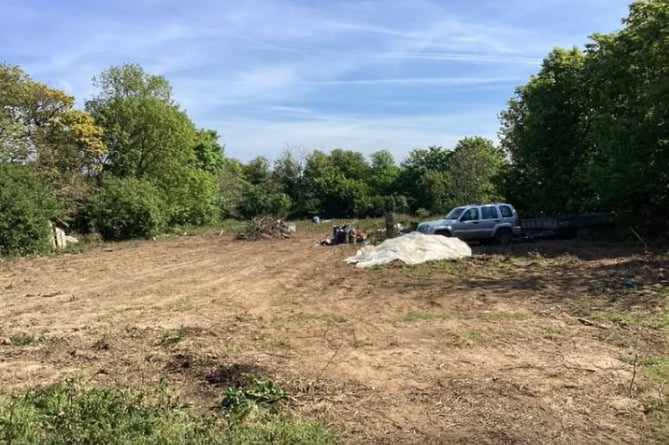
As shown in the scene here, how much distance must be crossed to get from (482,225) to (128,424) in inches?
751

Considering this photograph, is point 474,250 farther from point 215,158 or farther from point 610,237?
point 215,158

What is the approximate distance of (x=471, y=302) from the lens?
1093 centimetres

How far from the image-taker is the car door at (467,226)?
72.2 ft

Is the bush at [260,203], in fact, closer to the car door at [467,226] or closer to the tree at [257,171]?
the tree at [257,171]

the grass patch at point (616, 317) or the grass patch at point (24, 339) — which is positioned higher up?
the grass patch at point (24, 339)

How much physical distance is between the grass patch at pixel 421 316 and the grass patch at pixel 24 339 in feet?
18.4

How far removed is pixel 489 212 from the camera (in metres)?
22.4

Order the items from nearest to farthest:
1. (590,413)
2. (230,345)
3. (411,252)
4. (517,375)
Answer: (590,413) < (517,375) < (230,345) < (411,252)

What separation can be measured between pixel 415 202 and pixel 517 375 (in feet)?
176

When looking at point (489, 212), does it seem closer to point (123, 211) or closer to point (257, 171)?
point (123, 211)

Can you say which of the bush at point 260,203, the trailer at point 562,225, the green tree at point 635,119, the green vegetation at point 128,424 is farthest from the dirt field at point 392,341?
the bush at point 260,203

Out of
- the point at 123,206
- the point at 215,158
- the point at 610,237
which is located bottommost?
the point at 610,237

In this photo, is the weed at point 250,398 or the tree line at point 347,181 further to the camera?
the tree line at point 347,181

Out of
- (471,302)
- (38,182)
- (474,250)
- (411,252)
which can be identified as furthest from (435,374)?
(38,182)
